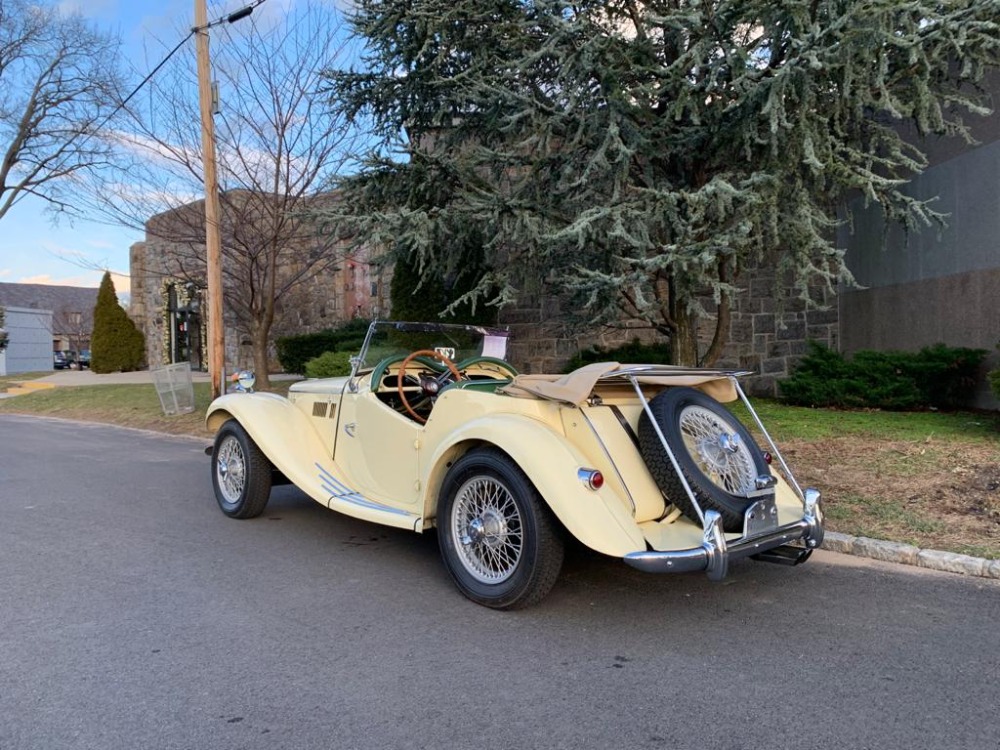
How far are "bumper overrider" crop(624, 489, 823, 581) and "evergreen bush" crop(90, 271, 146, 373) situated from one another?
89.0 ft

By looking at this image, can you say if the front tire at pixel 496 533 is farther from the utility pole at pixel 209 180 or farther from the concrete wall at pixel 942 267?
the utility pole at pixel 209 180

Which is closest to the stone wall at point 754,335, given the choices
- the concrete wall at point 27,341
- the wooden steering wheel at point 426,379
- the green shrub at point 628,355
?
the green shrub at point 628,355

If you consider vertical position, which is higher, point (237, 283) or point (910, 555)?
point (237, 283)

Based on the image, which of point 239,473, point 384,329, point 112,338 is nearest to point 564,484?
point 384,329

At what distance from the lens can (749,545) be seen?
3703mm

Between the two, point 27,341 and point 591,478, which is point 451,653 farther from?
point 27,341

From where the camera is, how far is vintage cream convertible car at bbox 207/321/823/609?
3.67 meters

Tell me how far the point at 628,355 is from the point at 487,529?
8.98m

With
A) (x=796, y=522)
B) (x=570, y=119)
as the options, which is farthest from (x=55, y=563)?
(x=570, y=119)

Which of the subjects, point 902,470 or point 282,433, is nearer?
point 282,433

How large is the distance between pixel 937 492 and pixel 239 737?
556 cm

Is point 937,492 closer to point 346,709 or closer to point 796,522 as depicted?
point 796,522

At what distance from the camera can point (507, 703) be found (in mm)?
2992

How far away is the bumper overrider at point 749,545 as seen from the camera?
3.45 m
